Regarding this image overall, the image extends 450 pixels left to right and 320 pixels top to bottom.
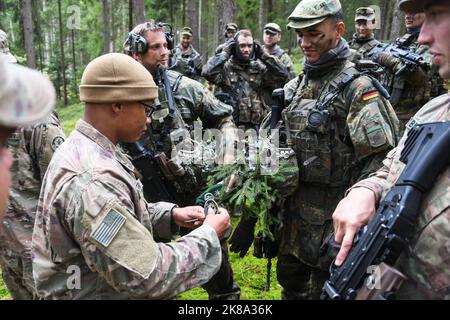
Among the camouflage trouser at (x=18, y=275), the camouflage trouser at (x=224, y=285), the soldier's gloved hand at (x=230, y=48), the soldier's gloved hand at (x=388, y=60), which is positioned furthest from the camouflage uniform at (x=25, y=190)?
the soldier's gloved hand at (x=388, y=60)

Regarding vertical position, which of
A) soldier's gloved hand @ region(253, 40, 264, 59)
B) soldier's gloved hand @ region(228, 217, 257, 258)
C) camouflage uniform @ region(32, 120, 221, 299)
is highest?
soldier's gloved hand @ region(253, 40, 264, 59)

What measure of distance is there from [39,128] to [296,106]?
7.40ft

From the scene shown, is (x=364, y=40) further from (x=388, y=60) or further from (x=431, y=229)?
(x=431, y=229)

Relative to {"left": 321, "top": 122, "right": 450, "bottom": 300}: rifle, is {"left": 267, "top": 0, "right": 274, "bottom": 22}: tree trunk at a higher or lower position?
higher

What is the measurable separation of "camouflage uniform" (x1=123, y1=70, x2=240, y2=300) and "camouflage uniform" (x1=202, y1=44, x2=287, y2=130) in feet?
9.94

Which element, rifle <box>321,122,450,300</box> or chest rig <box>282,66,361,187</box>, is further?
chest rig <box>282,66,361,187</box>

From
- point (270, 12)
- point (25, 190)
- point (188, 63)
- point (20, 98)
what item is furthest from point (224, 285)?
point (270, 12)

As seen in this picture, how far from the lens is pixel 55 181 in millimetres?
2072

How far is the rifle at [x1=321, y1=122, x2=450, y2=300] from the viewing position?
173 centimetres

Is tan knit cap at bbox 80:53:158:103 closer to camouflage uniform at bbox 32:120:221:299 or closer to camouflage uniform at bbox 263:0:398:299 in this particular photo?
camouflage uniform at bbox 32:120:221:299

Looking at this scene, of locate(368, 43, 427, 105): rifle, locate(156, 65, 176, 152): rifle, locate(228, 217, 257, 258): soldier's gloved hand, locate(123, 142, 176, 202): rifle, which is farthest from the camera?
locate(368, 43, 427, 105): rifle

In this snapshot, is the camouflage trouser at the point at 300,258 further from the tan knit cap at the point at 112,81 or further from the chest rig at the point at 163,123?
the tan knit cap at the point at 112,81

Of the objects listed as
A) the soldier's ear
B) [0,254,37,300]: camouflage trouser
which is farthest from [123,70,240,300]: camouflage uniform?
the soldier's ear
